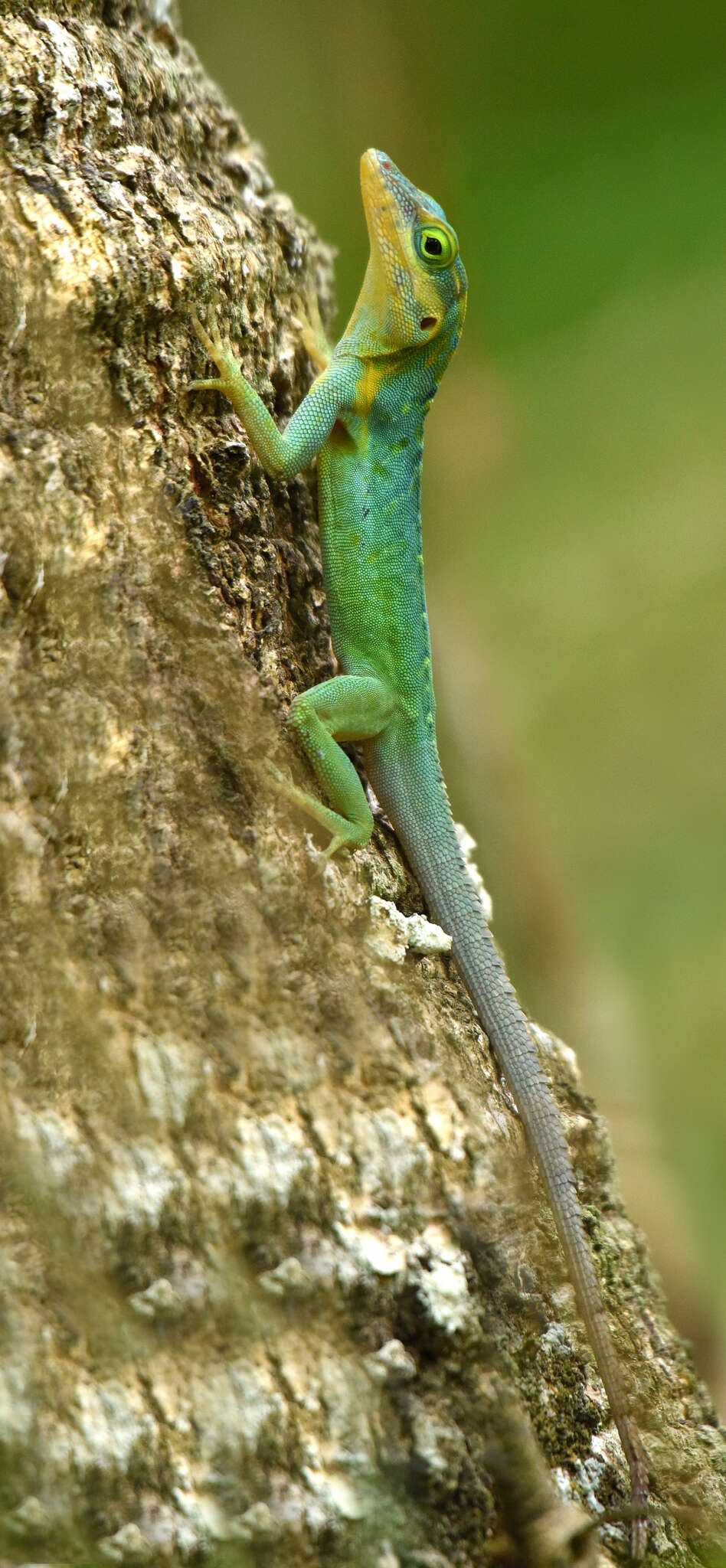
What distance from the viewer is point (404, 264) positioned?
3.13m

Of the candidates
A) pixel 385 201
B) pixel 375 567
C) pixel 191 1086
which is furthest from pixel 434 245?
pixel 191 1086

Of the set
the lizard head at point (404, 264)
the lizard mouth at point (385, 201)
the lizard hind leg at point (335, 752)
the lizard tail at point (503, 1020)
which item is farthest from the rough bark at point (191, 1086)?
the lizard mouth at point (385, 201)

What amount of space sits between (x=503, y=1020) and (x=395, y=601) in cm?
128

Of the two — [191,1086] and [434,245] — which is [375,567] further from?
[191,1086]

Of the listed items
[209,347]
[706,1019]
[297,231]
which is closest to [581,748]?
[706,1019]

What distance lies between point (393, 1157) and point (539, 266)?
3.00 metres

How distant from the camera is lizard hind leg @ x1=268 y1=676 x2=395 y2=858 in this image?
7.13ft

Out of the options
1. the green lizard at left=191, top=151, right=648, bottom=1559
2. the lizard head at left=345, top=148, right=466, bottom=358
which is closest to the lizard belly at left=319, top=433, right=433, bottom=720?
the green lizard at left=191, top=151, right=648, bottom=1559

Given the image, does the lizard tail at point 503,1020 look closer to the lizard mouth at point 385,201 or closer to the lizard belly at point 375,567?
the lizard belly at point 375,567

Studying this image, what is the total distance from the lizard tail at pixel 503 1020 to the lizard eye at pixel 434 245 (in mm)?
1653

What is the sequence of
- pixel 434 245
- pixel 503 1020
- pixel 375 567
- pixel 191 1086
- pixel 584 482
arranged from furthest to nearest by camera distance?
pixel 584 482, pixel 434 245, pixel 375 567, pixel 503 1020, pixel 191 1086

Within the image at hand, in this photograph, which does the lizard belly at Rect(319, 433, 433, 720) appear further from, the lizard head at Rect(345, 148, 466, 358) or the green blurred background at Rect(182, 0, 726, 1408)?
the green blurred background at Rect(182, 0, 726, 1408)

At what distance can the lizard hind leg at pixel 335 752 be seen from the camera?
2174 millimetres

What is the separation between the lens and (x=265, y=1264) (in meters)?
1.38
